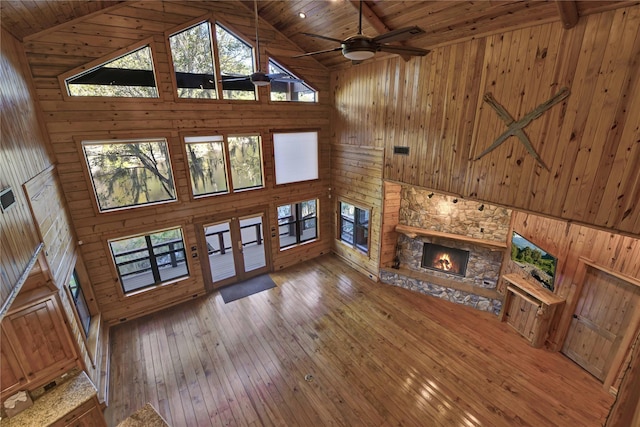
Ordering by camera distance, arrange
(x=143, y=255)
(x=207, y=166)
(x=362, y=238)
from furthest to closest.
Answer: (x=362, y=238), (x=207, y=166), (x=143, y=255)

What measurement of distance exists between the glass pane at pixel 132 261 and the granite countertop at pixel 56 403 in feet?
8.16

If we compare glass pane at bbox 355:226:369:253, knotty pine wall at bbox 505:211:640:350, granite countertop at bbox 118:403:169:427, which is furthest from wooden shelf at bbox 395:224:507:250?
granite countertop at bbox 118:403:169:427

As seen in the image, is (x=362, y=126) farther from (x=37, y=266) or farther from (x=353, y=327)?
(x=37, y=266)

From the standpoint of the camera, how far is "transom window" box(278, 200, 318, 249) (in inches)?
306

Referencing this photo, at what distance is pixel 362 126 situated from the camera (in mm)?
6496

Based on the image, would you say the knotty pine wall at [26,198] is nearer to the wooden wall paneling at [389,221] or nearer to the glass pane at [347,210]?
Answer: the wooden wall paneling at [389,221]

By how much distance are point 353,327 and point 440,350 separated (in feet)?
5.14

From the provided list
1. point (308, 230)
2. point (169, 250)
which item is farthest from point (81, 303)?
point (308, 230)

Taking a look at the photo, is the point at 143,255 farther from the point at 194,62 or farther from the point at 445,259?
the point at 445,259

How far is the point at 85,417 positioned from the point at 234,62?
6212mm

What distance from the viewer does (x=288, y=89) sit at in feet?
22.0

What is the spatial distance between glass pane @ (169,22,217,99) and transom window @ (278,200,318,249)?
11.0 ft

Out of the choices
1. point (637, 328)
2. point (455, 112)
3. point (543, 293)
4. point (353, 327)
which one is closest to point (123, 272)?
point (353, 327)

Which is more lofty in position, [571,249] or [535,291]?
[571,249]
